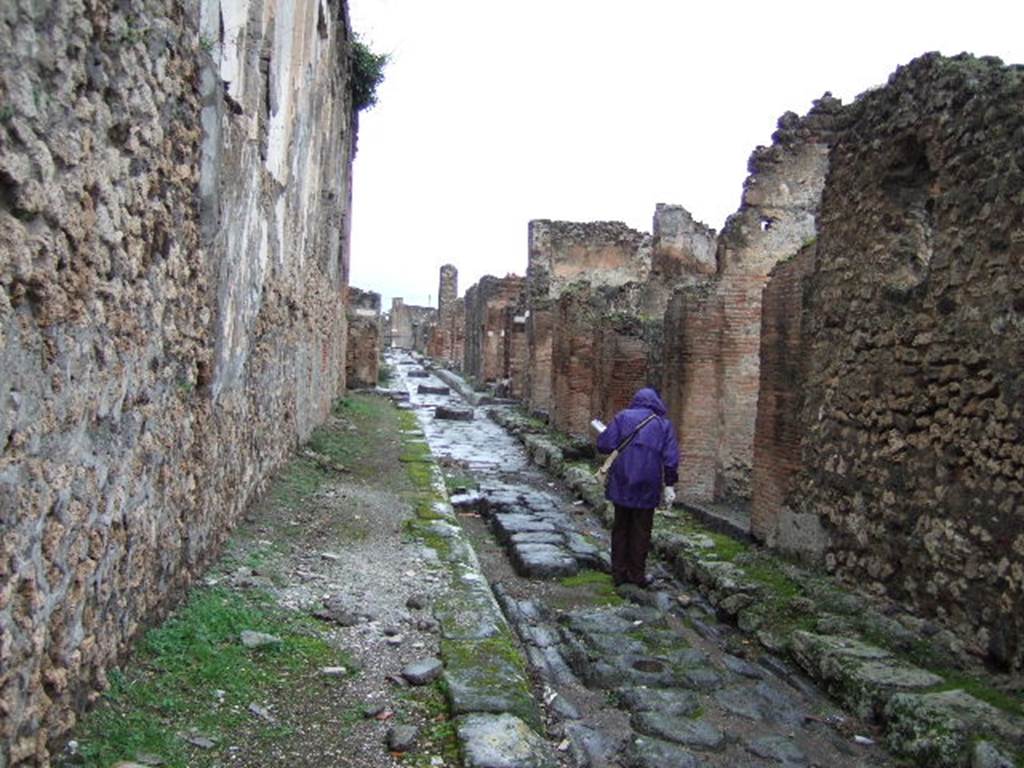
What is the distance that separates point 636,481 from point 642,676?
6.37 ft

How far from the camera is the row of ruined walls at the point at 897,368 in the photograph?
14.9 feet

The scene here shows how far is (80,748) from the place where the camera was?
2.59 meters

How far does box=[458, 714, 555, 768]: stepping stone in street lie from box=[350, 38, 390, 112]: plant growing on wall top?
1312cm

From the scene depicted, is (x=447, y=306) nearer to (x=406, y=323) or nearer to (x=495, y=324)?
(x=495, y=324)

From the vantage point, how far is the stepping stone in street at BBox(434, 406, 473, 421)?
58.5 feet

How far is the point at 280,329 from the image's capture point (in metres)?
7.27

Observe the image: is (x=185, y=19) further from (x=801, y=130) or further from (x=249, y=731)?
(x=801, y=130)

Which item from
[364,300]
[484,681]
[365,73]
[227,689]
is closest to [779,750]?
[484,681]

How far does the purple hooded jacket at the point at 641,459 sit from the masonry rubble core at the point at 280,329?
861 millimetres

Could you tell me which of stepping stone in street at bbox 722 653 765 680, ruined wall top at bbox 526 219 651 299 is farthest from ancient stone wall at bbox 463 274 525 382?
stepping stone in street at bbox 722 653 765 680

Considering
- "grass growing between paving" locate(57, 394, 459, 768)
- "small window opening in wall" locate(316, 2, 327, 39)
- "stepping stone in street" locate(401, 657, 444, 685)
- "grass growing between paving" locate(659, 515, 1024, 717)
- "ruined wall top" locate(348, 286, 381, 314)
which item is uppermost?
"small window opening in wall" locate(316, 2, 327, 39)

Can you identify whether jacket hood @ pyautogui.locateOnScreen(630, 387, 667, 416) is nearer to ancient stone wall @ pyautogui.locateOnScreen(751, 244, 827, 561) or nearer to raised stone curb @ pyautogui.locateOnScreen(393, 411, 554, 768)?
ancient stone wall @ pyautogui.locateOnScreen(751, 244, 827, 561)

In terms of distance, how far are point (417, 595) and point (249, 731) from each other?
1731mm

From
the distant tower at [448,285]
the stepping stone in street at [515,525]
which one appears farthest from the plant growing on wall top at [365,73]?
the distant tower at [448,285]
